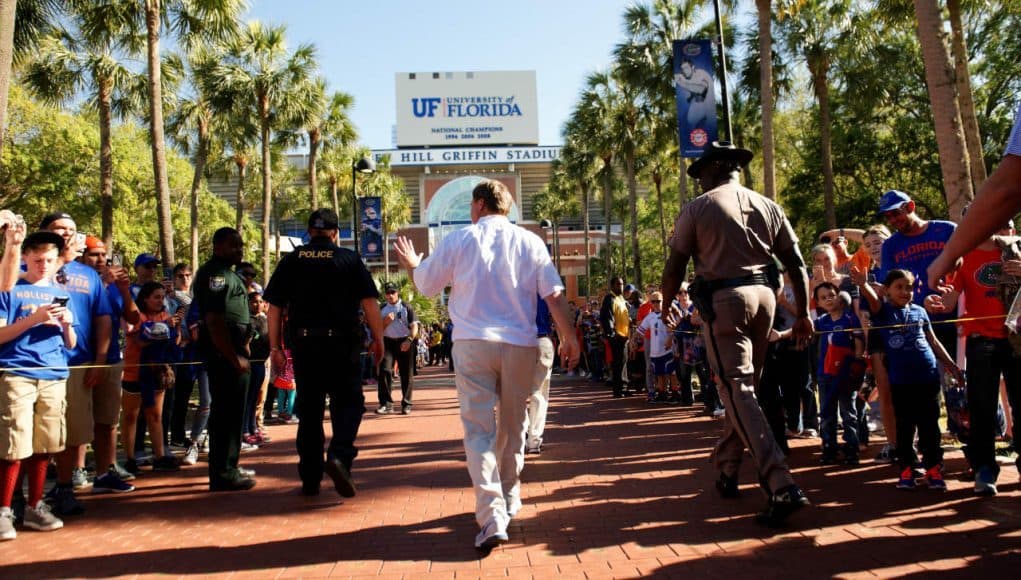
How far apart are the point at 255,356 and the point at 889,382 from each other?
660cm

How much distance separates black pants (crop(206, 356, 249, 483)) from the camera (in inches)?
248

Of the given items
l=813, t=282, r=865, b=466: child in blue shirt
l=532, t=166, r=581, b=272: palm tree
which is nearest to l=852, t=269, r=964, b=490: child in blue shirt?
l=813, t=282, r=865, b=466: child in blue shirt

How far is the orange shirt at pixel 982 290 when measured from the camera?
5.09 metres

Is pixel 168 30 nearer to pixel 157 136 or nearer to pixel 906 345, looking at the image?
pixel 157 136

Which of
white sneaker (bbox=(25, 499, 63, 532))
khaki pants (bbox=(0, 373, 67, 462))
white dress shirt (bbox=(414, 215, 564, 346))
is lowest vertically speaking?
white sneaker (bbox=(25, 499, 63, 532))

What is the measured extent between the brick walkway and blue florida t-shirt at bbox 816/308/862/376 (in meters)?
0.91

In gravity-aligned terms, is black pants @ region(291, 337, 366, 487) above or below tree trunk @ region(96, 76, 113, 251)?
below

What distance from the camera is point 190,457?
773cm

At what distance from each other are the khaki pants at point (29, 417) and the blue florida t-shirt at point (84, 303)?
518mm

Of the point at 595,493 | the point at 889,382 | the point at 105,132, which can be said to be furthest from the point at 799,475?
the point at 105,132

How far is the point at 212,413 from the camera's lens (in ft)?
20.6

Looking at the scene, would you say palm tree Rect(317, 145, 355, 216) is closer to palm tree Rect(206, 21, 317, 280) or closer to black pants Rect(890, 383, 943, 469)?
palm tree Rect(206, 21, 317, 280)

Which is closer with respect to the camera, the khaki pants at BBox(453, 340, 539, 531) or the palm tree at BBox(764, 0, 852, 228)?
the khaki pants at BBox(453, 340, 539, 531)

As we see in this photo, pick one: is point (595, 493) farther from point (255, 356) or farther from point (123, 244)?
point (123, 244)
